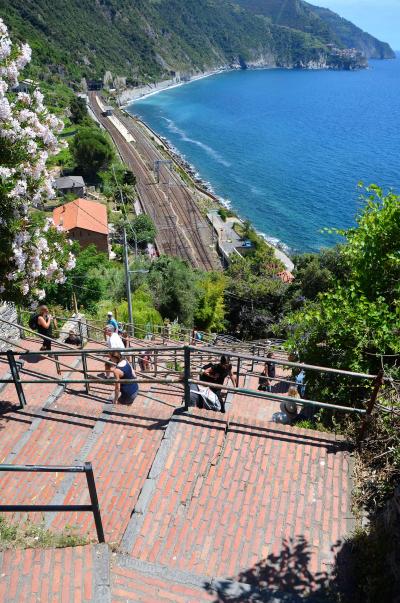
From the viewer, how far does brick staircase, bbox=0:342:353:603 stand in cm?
412

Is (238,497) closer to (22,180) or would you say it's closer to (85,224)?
(22,180)

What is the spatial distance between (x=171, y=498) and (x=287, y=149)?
10960 centimetres

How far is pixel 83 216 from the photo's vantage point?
50.9 metres

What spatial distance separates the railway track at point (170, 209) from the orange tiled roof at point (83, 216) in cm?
801

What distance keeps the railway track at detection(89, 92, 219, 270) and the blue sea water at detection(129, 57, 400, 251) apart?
818cm

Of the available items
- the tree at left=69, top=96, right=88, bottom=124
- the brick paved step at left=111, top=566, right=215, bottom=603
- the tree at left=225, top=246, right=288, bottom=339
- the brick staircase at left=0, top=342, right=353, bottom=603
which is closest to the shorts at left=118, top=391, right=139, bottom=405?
the brick staircase at left=0, top=342, right=353, bottom=603

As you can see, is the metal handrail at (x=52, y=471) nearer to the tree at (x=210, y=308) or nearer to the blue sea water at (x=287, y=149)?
the tree at (x=210, y=308)

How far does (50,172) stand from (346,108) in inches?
6994

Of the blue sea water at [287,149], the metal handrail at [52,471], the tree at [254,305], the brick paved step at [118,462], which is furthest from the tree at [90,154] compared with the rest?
the metal handrail at [52,471]

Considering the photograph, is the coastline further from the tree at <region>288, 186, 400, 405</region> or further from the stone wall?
the tree at <region>288, 186, 400, 405</region>

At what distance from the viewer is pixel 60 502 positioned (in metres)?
4.96

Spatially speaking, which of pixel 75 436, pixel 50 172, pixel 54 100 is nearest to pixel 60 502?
pixel 75 436

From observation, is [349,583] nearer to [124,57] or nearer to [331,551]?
[331,551]

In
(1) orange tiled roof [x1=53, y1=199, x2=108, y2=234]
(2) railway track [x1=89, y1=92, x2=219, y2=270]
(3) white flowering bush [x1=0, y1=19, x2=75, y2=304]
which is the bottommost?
(2) railway track [x1=89, y1=92, x2=219, y2=270]
